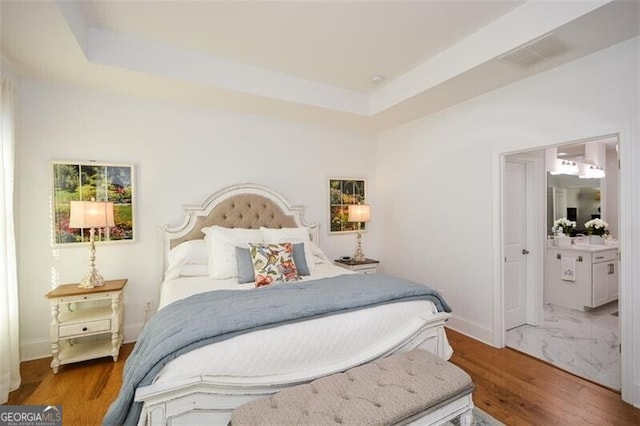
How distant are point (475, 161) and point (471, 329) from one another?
186cm

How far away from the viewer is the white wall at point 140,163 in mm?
2820

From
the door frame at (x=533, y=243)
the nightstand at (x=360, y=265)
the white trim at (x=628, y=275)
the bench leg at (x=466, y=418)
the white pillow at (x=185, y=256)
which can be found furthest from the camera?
the nightstand at (x=360, y=265)

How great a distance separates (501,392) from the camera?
7.66 ft

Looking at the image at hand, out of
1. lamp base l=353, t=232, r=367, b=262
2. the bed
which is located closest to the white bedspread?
the bed

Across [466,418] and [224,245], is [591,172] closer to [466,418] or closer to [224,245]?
[466,418]

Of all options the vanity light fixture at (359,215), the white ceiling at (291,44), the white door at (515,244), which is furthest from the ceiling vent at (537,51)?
the vanity light fixture at (359,215)

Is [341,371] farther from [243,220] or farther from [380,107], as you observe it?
[380,107]

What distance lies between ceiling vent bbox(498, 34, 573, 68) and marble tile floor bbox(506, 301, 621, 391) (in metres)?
2.65

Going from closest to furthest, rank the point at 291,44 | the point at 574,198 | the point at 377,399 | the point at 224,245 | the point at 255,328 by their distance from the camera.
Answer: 1. the point at 377,399
2. the point at 255,328
3. the point at 291,44
4. the point at 224,245
5. the point at 574,198

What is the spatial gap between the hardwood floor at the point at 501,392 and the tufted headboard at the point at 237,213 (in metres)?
1.14

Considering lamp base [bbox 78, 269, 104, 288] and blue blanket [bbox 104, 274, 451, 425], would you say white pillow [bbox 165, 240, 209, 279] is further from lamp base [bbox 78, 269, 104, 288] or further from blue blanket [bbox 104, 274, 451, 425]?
blue blanket [bbox 104, 274, 451, 425]

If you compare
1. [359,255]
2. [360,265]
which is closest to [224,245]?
[360,265]

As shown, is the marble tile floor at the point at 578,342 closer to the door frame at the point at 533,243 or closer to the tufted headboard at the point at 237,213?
the door frame at the point at 533,243

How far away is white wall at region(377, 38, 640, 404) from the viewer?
229 cm
